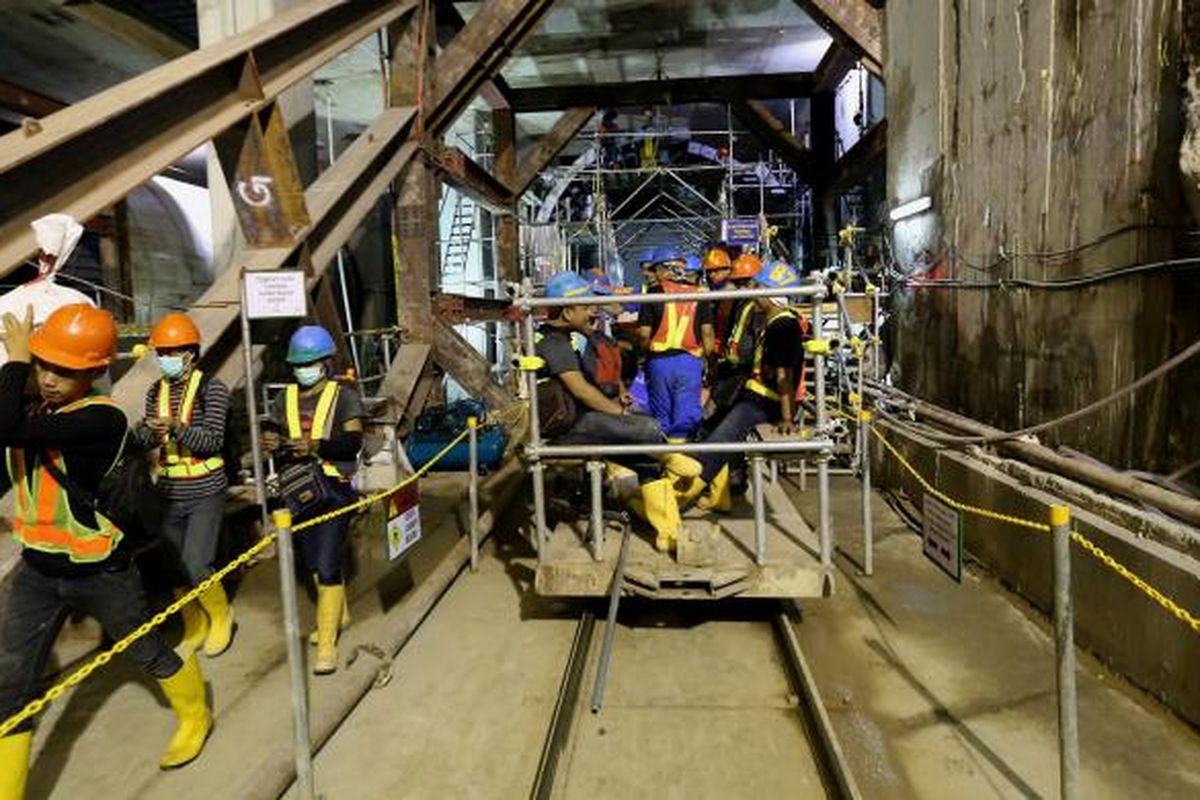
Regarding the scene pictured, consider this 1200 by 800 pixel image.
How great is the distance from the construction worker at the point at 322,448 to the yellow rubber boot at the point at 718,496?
8.17ft

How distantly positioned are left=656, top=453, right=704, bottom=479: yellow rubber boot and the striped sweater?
276 cm

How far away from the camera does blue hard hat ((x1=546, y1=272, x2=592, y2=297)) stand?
16.2 ft

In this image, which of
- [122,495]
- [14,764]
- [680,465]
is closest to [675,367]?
[680,465]

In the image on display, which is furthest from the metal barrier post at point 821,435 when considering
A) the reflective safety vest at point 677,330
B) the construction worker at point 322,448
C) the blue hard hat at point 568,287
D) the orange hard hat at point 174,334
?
the orange hard hat at point 174,334

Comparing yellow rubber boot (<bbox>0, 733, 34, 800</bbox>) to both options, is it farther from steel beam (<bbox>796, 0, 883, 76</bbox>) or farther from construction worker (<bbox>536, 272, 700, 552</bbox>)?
steel beam (<bbox>796, 0, 883, 76</bbox>)

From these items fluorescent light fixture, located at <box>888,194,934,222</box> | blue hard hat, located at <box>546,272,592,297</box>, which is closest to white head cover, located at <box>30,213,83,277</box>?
blue hard hat, located at <box>546,272,592,297</box>

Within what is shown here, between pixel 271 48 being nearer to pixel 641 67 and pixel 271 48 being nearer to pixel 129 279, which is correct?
pixel 129 279

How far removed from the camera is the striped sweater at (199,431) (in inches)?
180

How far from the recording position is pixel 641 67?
16203 mm

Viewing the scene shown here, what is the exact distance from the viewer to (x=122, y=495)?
3.41 m

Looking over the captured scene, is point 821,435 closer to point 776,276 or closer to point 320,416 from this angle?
point 776,276

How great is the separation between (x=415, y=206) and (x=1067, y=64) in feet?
23.3

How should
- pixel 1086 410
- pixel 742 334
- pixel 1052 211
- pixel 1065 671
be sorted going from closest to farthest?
pixel 1065 671 → pixel 1086 410 → pixel 1052 211 → pixel 742 334

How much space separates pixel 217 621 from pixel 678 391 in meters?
3.40
